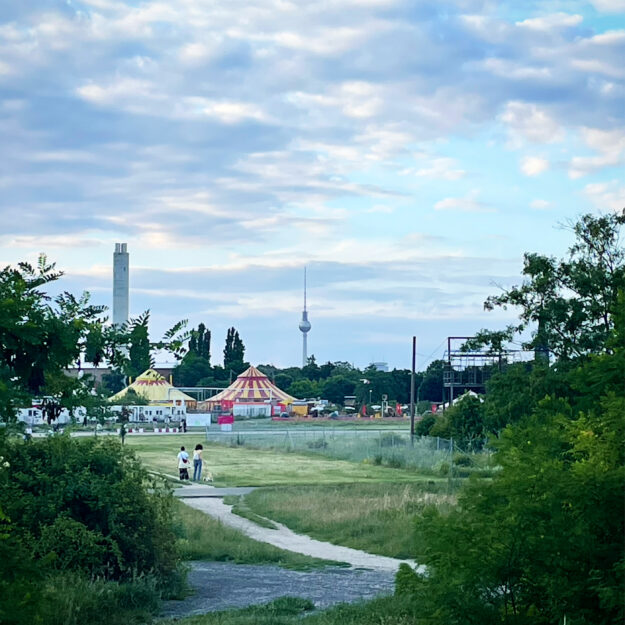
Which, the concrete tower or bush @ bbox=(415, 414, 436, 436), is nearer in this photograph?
bush @ bbox=(415, 414, 436, 436)

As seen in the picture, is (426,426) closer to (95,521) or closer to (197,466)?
(197,466)

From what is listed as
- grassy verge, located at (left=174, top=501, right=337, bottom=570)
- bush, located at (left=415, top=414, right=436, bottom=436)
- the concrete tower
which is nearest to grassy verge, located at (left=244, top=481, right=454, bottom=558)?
grassy verge, located at (left=174, top=501, right=337, bottom=570)

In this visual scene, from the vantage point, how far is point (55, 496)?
15523mm

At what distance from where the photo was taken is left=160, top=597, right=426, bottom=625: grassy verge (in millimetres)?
13055

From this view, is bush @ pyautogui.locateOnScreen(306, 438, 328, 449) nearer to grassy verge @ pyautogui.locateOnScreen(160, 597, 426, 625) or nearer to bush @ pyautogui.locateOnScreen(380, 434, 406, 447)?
bush @ pyautogui.locateOnScreen(380, 434, 406, 447)

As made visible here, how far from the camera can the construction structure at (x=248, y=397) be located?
110 m

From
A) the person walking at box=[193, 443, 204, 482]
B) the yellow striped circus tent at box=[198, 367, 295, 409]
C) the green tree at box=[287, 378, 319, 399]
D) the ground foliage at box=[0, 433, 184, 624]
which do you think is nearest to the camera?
the ground foliage at box=[0, 433, 184, 624]

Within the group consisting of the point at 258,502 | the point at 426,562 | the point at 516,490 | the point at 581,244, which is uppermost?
the point at 581,244

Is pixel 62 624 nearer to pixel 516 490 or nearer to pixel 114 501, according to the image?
pixel 114 501

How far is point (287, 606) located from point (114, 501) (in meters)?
3.22

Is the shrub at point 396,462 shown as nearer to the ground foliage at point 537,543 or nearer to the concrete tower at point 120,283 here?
the ground foliage at point 537,543

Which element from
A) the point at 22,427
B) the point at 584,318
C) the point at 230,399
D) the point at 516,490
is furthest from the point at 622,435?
the point at 230,399

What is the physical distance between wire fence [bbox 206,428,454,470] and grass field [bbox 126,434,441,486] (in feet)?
2.81

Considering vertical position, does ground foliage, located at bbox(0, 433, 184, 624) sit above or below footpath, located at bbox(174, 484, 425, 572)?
above
